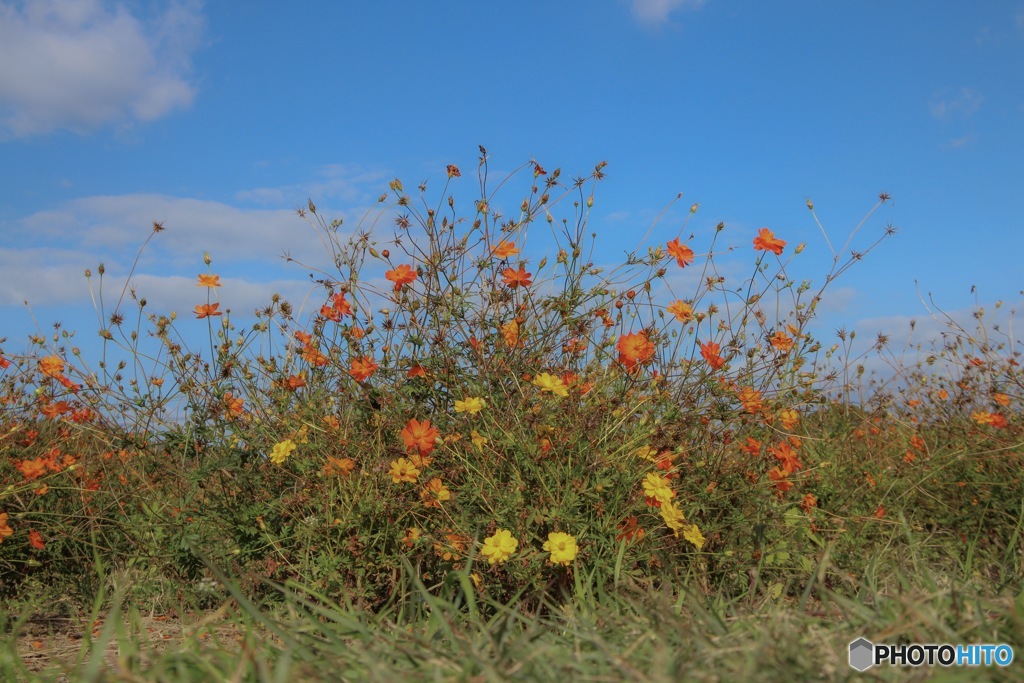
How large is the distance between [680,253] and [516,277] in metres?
0.64

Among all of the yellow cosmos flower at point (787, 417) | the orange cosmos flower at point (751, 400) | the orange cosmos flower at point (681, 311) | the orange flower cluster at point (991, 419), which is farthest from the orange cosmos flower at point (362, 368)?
the orange flower cluster at point (991, 419)

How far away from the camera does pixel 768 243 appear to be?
3.37 m

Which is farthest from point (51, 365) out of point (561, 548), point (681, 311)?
point (681, 311)

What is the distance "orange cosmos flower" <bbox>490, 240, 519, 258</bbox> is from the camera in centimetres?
318

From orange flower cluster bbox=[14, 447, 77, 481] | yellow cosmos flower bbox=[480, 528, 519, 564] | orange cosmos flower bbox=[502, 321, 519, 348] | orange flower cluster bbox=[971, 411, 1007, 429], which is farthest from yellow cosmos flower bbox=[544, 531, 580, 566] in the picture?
orange flower cluster bbox=[971, 411, 1007, 429]

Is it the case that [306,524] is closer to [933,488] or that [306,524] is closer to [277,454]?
[277,454]

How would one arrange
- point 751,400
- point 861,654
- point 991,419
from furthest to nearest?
point 991,419, point 751,400, point 861,654

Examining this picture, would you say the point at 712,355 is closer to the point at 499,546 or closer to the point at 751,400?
the point at 751,400

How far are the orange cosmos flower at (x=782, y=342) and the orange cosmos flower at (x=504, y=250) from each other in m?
1.13

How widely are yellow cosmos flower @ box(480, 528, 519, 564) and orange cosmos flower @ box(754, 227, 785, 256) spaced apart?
5.35 feet

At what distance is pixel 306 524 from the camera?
2.80 metres

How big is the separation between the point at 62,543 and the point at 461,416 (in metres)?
1.92

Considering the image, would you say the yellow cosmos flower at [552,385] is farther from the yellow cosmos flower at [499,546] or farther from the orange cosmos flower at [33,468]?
the orange cosmos flower at [33,468]

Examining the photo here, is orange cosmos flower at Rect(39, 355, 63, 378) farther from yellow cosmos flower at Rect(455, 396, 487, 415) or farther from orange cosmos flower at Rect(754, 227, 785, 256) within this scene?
orange cosmos flower at Rect(754, 227, 785, 256)
